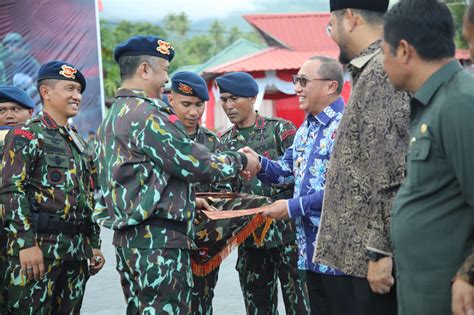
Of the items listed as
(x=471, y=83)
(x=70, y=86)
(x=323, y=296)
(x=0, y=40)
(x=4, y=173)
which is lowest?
(x=0, y=40)

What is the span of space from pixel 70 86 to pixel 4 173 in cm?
81

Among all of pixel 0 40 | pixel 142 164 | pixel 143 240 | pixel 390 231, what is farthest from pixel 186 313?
pixel 0 40

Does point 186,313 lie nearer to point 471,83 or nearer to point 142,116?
point 142,116

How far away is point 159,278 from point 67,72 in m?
1.99

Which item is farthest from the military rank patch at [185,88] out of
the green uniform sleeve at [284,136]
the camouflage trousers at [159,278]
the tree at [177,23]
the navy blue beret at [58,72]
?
the tree at [177,23]

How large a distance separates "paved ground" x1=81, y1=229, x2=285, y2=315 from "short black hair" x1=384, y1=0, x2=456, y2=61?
4.72m

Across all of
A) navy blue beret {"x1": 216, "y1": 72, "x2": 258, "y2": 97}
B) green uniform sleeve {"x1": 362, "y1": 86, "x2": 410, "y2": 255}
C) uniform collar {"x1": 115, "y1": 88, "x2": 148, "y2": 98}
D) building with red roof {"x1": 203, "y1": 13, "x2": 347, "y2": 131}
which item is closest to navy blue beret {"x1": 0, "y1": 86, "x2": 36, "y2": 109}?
navy blue beret {"x1": 216, "y1": 72, "x2": 258, "y2": 97}

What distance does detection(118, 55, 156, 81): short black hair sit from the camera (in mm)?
4625

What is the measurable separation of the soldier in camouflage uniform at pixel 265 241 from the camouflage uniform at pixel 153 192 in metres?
1.74

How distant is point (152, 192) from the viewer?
14.1 feet

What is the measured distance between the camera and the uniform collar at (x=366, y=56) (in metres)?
3.67

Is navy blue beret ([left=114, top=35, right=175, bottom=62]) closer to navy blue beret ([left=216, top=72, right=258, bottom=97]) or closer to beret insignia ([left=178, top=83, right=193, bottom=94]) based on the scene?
beret insignia ([left=178, top=83, right=193, bottom=94])

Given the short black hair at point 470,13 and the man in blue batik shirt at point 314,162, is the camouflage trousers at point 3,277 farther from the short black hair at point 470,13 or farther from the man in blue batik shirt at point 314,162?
the short black hair at point 470,13

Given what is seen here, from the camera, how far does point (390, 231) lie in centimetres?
328
